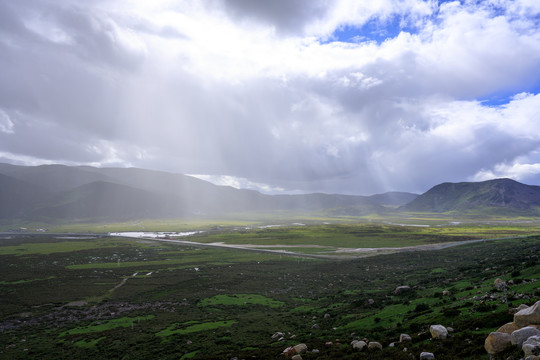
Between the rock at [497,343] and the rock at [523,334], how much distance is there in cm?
39

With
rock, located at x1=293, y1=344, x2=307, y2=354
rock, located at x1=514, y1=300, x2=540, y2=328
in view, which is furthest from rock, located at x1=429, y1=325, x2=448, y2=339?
rock, located at x1=293, y1=344, x2=307, y2=354

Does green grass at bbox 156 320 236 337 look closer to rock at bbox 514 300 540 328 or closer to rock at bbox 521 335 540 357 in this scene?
rock at bbox 514 300 540 328

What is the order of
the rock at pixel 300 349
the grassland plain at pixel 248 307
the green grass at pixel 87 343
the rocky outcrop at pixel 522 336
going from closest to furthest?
1. the rocky outcrop at pixel 522 336
2. the rock at pixel 300 349
3. the grassland plain at pixel 248 307
4. the green grass at pixel 87 343

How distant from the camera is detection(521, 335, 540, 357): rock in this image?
11070mm

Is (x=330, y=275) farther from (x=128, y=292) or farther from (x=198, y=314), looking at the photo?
(x=128, y=292)

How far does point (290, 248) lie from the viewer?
125875 mm

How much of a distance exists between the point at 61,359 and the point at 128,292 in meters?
30.4

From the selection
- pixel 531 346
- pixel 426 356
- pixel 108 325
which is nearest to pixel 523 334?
pixel 531 346

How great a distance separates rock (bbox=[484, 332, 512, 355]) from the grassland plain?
655 millimetres

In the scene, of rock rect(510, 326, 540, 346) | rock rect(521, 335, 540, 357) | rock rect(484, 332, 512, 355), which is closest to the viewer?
rock rect(521, 335, 540, 357)

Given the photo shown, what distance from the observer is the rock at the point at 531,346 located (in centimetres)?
1107

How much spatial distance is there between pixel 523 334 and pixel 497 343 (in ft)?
4.13

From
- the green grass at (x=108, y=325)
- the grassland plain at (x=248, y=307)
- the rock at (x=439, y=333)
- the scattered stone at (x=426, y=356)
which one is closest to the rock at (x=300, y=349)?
the grassland plain at (x=248, y=307)

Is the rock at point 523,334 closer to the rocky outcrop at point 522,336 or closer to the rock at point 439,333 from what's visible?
the rocky outcrop at point 522,336
